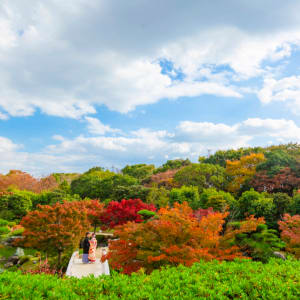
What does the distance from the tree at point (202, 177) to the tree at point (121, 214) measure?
11.6 metres

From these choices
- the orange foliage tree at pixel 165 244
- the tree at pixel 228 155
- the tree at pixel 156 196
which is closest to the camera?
the orange foliage tree at pixel 165 244

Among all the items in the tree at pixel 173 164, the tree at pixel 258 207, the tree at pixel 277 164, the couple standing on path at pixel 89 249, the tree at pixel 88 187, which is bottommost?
the couple standing on path at pixel 89 249

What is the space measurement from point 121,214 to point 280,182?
14957mm

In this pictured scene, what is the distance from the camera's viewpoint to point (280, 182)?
2300 cm

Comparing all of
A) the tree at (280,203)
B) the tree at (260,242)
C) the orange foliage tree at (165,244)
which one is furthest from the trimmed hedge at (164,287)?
the tree at (280,203)

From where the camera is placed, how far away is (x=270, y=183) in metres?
23.8

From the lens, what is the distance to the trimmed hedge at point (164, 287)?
3.21m

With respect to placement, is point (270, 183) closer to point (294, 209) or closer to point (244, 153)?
point (294, 209)

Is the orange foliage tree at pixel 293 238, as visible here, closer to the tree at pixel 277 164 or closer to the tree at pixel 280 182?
the tree at pixel 280 182

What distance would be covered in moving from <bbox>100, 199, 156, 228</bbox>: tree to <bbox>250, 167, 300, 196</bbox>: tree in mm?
13028

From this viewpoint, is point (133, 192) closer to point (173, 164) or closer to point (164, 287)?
point (173, 164)

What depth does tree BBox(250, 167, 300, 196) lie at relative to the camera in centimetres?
2270

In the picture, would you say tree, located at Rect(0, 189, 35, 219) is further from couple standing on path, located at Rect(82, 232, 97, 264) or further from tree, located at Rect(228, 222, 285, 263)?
tree, located at Rect(228, 222, 285, 263)

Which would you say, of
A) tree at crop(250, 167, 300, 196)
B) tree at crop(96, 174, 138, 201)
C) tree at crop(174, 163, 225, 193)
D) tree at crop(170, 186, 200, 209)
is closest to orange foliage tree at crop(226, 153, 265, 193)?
tree at crop(174, 163, 225, 193)
